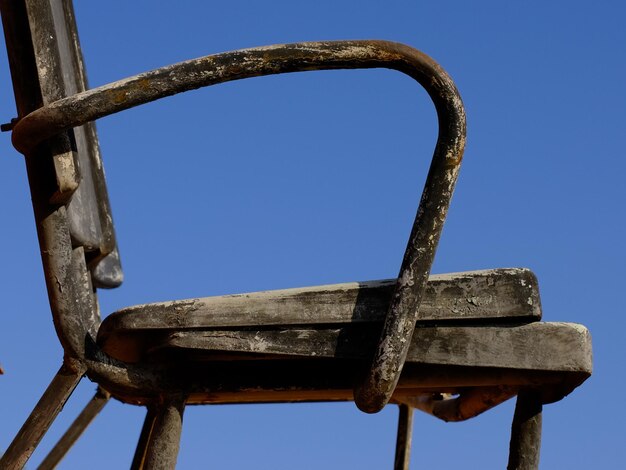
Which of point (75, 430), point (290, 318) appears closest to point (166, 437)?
point (290, 318)

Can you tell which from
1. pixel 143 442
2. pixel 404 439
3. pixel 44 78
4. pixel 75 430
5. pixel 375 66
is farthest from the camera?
pixel 75 430

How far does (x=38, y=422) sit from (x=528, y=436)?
3.03ft

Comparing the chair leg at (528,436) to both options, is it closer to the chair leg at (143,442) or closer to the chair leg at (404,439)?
the chair leg at (143,442)

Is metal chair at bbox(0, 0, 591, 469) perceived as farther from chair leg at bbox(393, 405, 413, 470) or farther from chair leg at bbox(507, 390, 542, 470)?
chair leg at bbox(393, 405, 413, 470)

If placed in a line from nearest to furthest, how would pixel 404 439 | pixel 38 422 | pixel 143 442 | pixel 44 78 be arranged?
pixel 44 78 → pixel 38 422 → pixel 143 442 → pixel 404 439

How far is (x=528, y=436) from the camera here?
6.69 feet

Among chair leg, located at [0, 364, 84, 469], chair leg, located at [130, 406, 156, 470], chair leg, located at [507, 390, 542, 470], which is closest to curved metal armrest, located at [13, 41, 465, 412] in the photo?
chair leg, located at [507, 390, 542, 470]

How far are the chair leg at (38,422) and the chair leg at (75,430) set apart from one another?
89 centimetres

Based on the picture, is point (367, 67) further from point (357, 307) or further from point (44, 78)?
point (44, 78)

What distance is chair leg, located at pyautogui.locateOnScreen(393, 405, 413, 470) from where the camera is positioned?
2984 millimetres

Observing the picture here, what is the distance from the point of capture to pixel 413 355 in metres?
1.90

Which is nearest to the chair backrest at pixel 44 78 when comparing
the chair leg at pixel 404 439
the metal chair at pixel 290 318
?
the metal chair at pixel 290 318

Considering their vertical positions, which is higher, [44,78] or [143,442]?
[44,78]

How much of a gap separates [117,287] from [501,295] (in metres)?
1.59
